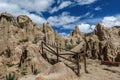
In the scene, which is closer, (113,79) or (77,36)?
(113,79)

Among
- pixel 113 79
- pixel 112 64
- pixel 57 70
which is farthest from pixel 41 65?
pixel 112 64

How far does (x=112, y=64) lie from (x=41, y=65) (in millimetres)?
7599

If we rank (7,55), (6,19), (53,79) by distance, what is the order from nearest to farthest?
(53,79), (7,55), (6,19)

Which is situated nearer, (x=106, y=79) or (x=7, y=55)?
(x=106, y=79)

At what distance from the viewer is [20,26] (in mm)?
52750

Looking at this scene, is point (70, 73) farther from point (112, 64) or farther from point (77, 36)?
point (77, 36)

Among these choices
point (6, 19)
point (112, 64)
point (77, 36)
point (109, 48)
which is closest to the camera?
point (112, 64)

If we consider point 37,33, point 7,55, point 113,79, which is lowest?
point 113,79

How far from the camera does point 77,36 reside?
8588 cm

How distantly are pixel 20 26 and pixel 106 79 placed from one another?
40001mm

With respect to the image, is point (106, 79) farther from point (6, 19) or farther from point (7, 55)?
point (6, 19)

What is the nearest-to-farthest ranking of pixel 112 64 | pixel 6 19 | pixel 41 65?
pixel 41 65 → pixel 112 64 → pixel 6 19

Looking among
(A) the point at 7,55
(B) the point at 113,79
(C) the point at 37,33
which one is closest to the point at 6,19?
(C) the point at 37,33

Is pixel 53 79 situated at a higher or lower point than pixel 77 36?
lower
